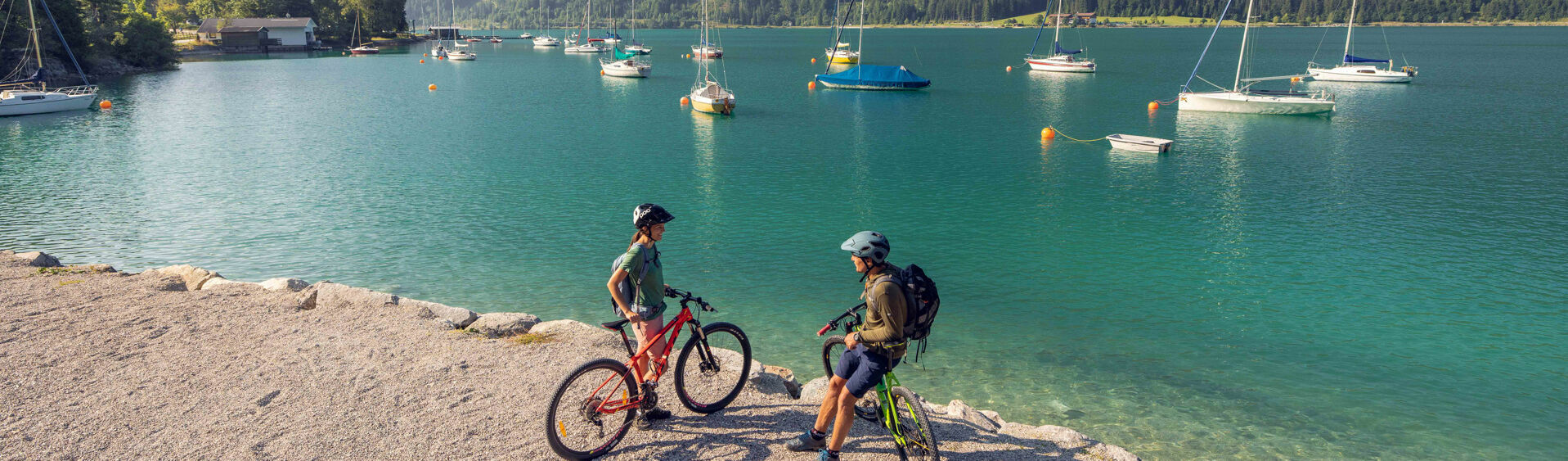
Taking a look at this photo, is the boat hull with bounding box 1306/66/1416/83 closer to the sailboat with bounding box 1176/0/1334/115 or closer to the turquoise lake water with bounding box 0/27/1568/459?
the turquoise lake water with bounding box 0/27/1568/459

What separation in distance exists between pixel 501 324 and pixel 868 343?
7387 mm

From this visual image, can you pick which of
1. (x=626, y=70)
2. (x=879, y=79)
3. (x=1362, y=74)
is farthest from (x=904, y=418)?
(x=626, y=70)

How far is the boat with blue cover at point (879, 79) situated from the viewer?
7531cm

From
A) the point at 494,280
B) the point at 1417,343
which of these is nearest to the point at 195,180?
the point at 494,280

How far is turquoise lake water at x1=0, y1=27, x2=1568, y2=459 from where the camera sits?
1505cm

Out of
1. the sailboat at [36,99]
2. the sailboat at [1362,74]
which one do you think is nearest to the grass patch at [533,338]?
the sailboat at [36,99]

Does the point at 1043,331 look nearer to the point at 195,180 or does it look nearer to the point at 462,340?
the point at 462,340

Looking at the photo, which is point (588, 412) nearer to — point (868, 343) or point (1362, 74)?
point (868, 343)

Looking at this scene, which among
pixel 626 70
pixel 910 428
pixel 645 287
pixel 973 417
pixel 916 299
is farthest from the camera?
pixel 626 70

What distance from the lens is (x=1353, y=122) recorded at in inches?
2096

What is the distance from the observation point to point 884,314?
291 inches

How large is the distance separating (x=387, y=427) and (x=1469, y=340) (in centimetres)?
1949

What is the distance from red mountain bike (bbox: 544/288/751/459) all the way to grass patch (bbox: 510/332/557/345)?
345 centimetres

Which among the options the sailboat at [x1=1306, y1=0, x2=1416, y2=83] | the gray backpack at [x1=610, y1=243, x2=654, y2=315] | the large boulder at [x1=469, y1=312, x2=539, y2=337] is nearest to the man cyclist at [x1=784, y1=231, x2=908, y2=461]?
the gray backpack at [x1=610, y1=243, x2=654, y2=315]
